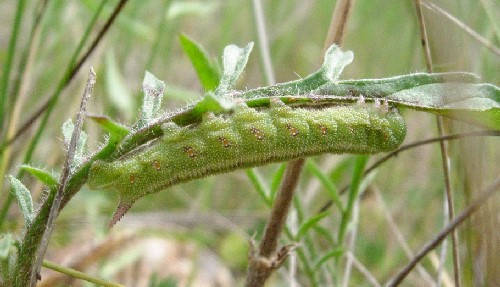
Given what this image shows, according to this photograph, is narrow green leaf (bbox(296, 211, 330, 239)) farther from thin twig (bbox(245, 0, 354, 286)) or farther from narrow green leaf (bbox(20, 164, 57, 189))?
narrow green leaf (bbox(20, 164, 57, 189))

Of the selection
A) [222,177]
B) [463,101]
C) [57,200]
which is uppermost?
[463,101]

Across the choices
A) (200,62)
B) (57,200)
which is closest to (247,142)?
(200,62)

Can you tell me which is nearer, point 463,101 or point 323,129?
point 463,101

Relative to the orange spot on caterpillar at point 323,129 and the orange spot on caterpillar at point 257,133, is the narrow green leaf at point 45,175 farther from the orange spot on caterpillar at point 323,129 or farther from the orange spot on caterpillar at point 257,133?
the orange spot on caterpillar at point 323,129

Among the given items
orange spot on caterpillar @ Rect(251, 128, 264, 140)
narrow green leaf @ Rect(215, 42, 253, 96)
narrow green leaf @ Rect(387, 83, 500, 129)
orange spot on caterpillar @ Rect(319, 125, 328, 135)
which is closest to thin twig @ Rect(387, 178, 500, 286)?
narrow green leaf @ Rect(387, 83, 500, 129)

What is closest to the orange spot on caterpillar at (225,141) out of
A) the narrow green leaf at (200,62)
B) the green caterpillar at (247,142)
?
the green caterpillar at (247,142)

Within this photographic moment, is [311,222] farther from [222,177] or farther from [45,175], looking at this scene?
[222,177]

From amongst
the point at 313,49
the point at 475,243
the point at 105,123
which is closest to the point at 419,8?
the point at 475,243
